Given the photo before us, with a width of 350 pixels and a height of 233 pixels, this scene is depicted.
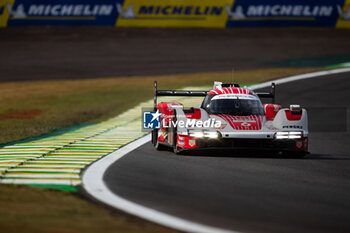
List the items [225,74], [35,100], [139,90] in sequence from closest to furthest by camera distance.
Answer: [35,100]
[139,90]
[225,74]

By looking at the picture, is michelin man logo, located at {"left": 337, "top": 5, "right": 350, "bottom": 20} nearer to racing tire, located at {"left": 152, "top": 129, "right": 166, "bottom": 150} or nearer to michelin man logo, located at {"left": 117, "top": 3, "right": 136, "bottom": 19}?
michelin man logo, located at {"left": 117, "top": 3, "right": 136, "bottom": 19}

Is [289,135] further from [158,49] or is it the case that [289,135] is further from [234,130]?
[158,49]

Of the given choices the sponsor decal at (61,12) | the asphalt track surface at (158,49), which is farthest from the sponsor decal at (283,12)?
the sponsor decal at (61,12)

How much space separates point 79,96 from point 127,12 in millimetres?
13130

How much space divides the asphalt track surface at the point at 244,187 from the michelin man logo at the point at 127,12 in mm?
25241

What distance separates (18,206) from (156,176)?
286cm

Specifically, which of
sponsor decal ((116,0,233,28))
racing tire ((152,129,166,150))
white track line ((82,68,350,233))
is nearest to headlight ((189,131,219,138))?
white track line ((82,68,350,233))

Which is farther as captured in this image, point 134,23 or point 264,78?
point 134,23

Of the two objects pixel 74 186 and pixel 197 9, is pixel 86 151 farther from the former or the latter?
pixel 197 9

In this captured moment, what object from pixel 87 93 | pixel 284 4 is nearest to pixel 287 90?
pixel 87 93

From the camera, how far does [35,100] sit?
26.1 metres

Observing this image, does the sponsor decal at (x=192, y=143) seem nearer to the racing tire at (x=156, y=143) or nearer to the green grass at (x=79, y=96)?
the racing tire at (x=156, y=143)

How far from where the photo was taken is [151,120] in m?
13.5

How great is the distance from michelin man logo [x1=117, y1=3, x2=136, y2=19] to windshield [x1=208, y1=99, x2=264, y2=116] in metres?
25.7
